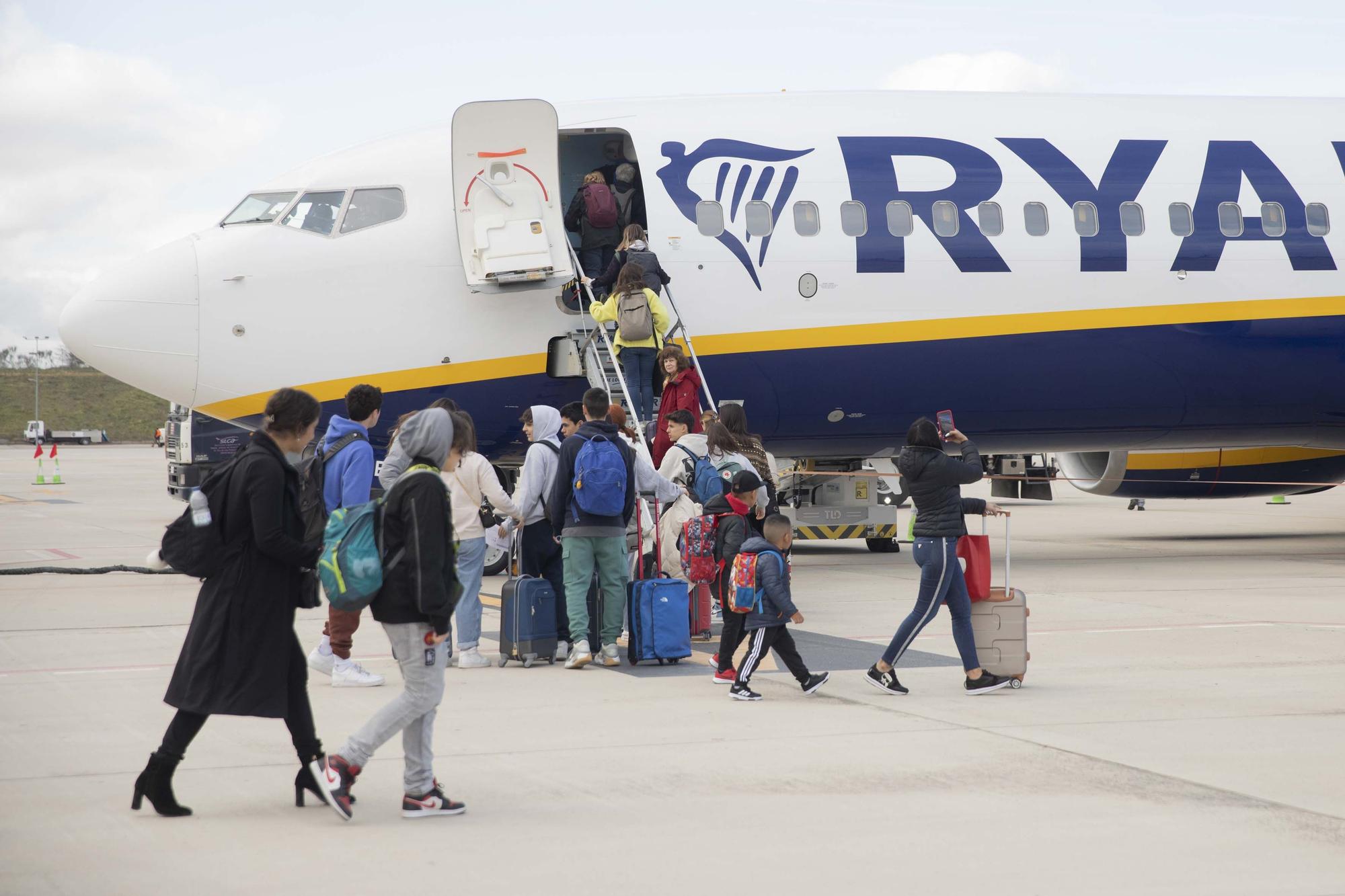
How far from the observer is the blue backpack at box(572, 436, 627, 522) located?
969 cm

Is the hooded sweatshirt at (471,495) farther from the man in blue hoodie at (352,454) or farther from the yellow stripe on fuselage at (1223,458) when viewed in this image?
the yellow stripe on fuselage at (1223,458)

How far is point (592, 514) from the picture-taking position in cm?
980

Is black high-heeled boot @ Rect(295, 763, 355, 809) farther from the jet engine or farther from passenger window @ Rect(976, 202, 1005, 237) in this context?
the jet engine

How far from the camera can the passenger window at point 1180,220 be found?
16.3 m

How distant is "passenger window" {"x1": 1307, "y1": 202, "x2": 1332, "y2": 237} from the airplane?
0.05 m

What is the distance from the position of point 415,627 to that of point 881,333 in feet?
33.3

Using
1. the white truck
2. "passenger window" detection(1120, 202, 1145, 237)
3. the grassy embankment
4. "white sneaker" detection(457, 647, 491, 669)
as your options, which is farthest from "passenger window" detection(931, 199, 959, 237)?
the grassy embankment

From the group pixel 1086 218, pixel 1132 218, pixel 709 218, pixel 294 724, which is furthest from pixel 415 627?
pixel 1132 218

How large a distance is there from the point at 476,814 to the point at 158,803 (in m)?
1.32

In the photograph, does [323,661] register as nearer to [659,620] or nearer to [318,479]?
[318,479]

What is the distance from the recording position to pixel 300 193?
14.9m

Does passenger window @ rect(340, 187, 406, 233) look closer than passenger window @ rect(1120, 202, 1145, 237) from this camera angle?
Yes

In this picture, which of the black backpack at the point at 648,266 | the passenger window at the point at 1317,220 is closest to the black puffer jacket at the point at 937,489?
the black backpack at the point at 648,266

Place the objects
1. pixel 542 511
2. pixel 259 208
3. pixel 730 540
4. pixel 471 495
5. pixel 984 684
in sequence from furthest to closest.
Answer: pixel 259 208, pixel 542 511, pixel 471 495, pixel 730 540, pixel 984 684
